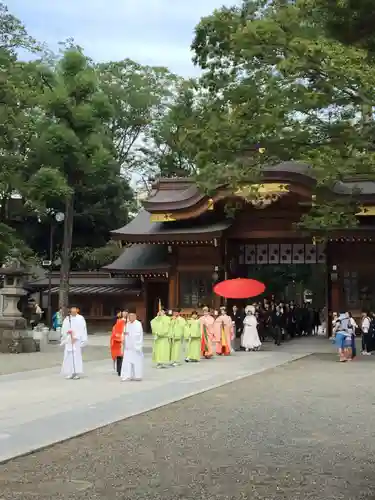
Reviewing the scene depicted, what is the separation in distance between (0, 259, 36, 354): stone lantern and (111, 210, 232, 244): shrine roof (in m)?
6.26

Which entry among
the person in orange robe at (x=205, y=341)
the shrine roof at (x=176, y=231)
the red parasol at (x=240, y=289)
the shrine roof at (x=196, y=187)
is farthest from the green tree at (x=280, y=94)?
the shrine roof at (x=176, y=231)

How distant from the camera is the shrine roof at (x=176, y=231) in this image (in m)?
28.0

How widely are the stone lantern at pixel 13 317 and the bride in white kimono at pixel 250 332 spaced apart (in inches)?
291

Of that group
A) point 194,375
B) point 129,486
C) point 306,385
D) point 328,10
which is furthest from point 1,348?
point 328,10

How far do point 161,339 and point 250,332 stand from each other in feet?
24.0

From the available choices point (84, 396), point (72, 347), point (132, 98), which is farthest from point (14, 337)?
point (132, 98)

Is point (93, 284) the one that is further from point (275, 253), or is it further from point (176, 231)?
point (275, 253)

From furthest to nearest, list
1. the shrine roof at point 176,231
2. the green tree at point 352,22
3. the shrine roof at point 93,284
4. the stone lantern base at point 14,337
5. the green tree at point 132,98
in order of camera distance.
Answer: the green tree at point 132,98
the shrine roof at point 93,284
the shrine roof at point 176,231
the stone lantern base at point 14,337
the green tree at point 352,22

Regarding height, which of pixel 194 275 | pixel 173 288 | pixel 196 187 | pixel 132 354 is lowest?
pixel 132 354

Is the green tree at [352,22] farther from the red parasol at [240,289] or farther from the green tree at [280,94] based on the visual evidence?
the red parasol at [240,289]

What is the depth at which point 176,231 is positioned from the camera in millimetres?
28922

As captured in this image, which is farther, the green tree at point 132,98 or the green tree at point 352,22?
the green tree at point 132,98

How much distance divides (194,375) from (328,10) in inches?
439

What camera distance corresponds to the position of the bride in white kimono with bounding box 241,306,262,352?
2350cm
